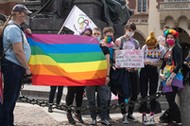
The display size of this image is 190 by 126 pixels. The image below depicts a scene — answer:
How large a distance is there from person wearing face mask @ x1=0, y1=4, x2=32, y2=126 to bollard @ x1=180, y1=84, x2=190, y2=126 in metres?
2.81

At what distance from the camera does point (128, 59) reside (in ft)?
22.9

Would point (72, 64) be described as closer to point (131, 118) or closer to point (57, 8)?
point (131, 118)

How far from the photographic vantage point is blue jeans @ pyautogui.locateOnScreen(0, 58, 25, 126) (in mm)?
5385

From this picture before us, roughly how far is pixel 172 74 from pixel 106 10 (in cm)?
472

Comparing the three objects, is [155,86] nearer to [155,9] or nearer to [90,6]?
[90,6]

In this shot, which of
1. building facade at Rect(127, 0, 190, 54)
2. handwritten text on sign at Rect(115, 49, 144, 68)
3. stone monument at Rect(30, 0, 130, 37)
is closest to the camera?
handwritten text on sign at Rect(115, 49, 144, 68)

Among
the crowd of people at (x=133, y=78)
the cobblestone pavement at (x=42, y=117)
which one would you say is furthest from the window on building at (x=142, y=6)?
the crowd of people at (x=133, y=78)

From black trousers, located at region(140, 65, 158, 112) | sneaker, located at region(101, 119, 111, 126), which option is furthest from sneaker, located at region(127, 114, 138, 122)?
sneaker, located at region(101, 119, 111, 126)

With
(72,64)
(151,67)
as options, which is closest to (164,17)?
(151,67)

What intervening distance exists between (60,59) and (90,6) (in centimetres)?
400

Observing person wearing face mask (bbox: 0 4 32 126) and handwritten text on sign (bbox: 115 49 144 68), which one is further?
handwritten text on sign (bbox: 115 49 144 68)

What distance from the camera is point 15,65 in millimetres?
5434

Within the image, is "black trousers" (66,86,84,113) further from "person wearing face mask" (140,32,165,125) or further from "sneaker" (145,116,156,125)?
"sneaker" (145,116,156,125)

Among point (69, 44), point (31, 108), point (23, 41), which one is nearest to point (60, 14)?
point (31, 108)
